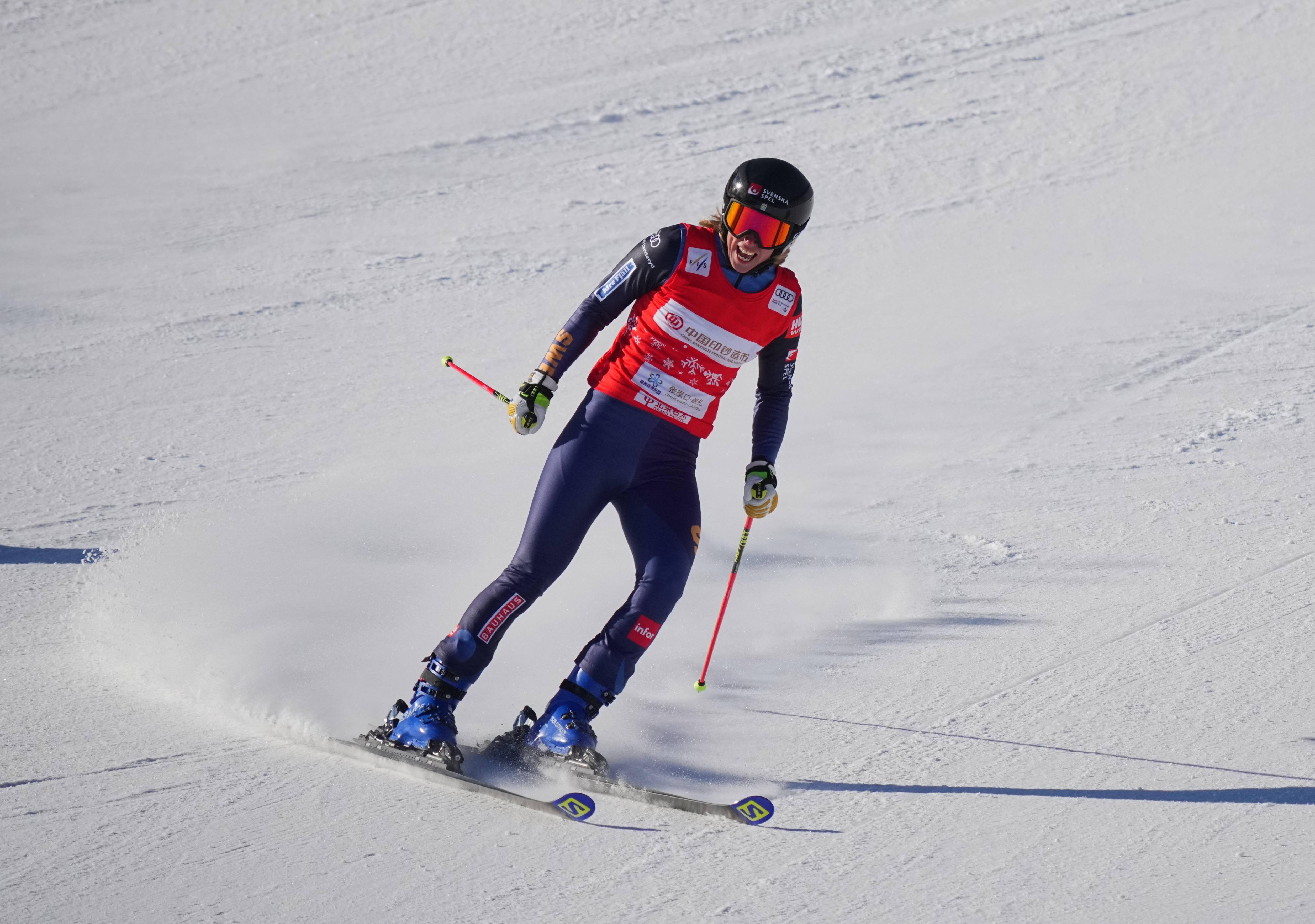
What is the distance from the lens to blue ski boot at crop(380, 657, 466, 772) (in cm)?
379

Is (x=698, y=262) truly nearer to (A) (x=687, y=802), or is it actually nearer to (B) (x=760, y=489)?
(B) (x=760, y=489)

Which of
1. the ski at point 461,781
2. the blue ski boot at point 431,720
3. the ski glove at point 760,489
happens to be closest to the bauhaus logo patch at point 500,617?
the blue ski boot at point 431,720

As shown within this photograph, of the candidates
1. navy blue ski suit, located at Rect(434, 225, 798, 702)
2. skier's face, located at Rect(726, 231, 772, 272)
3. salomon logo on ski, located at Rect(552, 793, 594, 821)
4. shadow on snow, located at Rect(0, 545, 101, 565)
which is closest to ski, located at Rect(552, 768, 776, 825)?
salomon logo on ski, located at Rect(552, 793, 594, 821)

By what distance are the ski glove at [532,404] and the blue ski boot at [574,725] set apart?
0.80m

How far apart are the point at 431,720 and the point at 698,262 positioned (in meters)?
1.65

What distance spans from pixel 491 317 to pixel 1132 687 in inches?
209

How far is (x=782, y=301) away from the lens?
13.3 ft

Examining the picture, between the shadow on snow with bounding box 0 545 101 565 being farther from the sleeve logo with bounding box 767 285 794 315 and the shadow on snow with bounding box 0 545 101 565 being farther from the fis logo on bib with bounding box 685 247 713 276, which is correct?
the sleeve logo with bounding box 767 285 794 315

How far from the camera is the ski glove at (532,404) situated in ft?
13.0

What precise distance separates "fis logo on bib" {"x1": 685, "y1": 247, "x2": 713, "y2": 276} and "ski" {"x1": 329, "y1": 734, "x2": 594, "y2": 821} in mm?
1635

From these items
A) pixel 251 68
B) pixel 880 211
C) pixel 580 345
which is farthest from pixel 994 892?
pixel 251 68

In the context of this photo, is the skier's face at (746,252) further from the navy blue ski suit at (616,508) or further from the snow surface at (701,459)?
the snow surface at (701,459)

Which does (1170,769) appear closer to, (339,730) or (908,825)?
(908,825)

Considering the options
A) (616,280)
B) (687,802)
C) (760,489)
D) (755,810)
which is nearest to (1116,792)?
(755,810)
